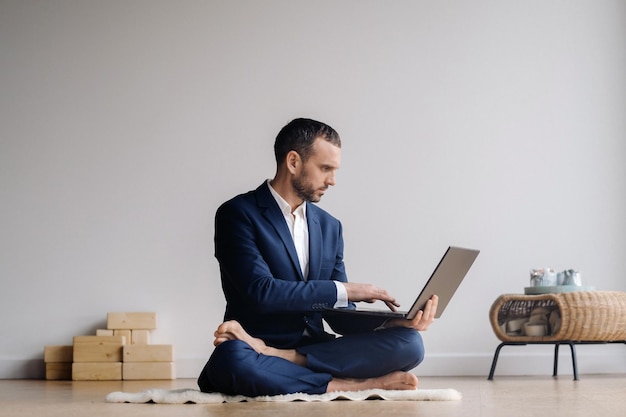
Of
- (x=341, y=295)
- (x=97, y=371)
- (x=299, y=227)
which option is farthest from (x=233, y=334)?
(x=97, y=371)

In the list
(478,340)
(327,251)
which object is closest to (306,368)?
(327,251)

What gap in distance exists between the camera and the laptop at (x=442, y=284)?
9.05ft

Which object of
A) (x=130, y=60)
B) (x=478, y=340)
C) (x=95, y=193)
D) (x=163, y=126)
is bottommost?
(x=478, y=340)

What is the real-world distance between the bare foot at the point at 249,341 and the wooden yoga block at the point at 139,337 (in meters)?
2.25

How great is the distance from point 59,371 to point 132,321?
0.49 m

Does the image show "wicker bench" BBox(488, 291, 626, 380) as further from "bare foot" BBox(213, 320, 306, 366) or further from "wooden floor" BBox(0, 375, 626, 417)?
"bare foot" BBox(213, 320, 306, 366)

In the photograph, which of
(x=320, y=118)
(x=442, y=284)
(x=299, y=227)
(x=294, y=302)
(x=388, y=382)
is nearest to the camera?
(x=442, y=284)

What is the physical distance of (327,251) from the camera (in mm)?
3227

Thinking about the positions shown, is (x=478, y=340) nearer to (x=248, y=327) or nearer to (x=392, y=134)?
(x=392, y=134)

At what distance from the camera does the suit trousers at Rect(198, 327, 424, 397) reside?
9.46ft

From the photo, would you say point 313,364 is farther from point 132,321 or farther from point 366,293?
point 132,321

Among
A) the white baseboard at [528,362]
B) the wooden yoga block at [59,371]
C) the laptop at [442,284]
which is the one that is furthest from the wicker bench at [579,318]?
the wooden yoga block at [59,371]

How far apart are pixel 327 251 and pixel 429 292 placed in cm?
52

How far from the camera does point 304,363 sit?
3.03 meters
